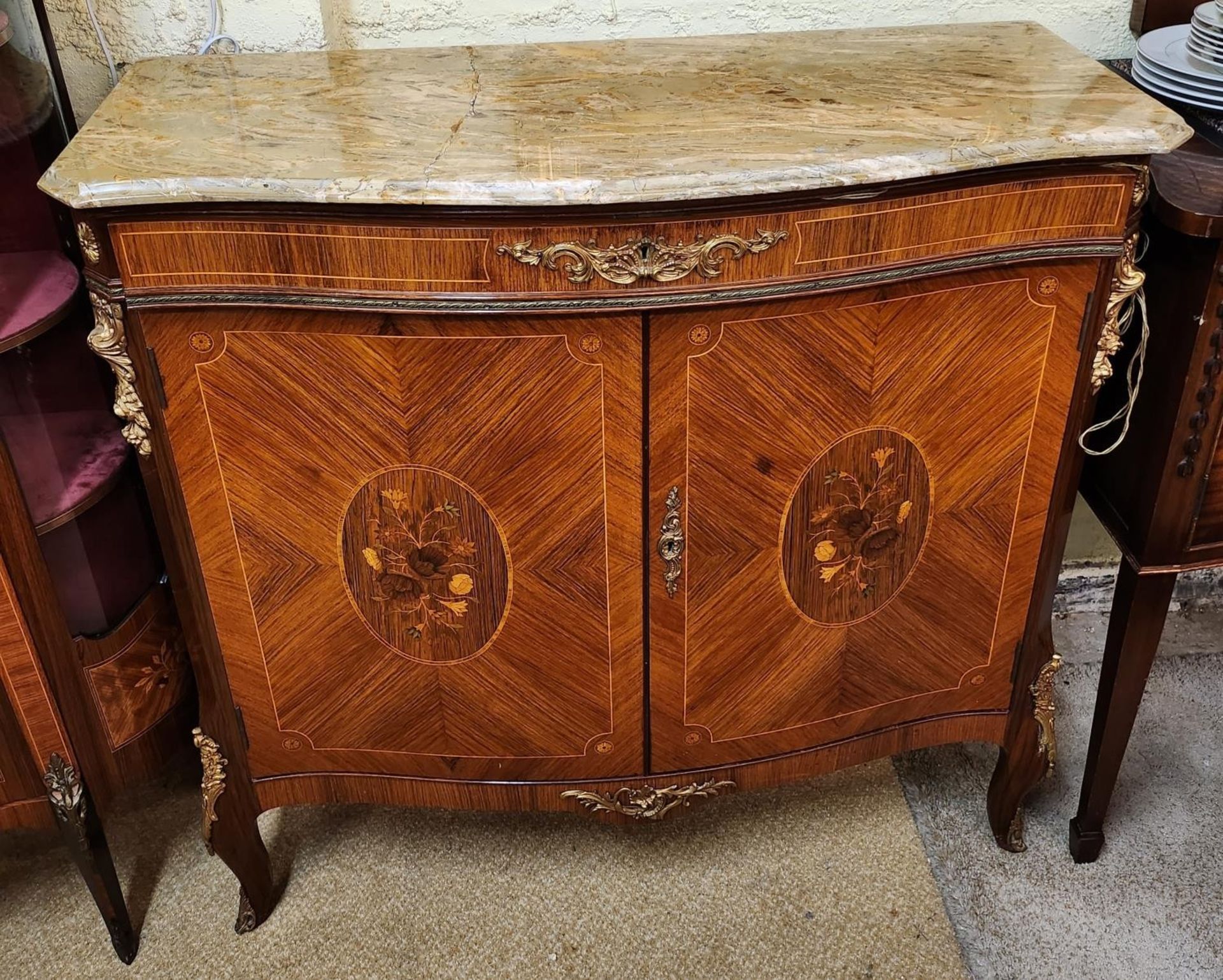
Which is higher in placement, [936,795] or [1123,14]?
[1123,14]

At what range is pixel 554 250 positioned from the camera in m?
1.00

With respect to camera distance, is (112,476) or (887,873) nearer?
(112,476)

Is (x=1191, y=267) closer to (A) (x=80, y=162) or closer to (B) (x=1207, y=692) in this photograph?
(B) (x=1207, y=692)

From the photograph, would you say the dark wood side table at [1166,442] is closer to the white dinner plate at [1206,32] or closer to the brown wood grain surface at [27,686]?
the white dinner plate at [1206,32]

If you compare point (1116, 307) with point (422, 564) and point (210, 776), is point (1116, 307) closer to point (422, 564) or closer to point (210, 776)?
point (422, 564)

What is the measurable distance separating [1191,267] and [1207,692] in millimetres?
893

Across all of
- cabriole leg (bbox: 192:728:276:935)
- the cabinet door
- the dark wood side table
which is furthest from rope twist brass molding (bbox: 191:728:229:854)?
the dark wood side table

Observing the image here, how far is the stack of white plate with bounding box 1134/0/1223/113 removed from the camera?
4.04ft

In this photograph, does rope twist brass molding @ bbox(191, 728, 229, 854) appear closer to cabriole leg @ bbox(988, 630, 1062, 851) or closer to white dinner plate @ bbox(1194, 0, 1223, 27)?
cabriole leg @ bbox(988, 630, 1062, 851)

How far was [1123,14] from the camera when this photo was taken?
150 cm

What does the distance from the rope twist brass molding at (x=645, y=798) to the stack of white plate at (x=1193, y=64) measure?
89 cm

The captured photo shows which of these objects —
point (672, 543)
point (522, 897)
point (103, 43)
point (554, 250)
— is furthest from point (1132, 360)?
point (103, 43)

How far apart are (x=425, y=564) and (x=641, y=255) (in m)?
0.38

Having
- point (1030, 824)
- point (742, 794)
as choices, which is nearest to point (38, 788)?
point (742, 794)
